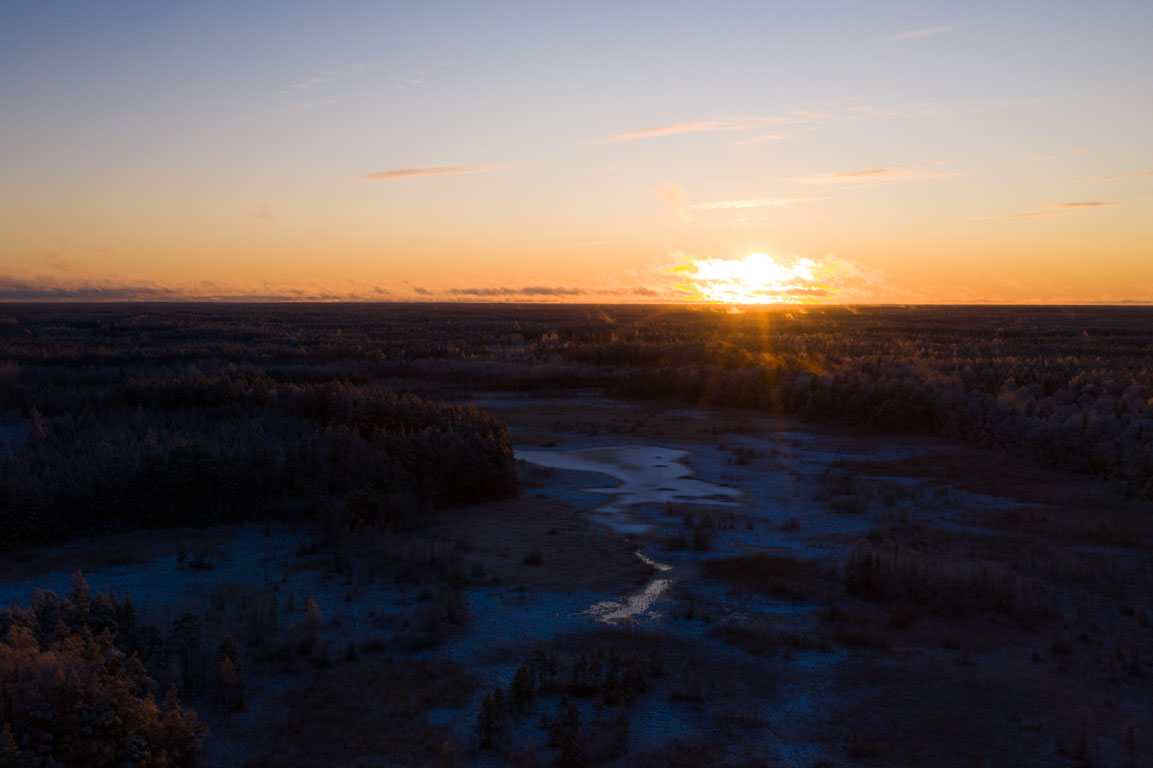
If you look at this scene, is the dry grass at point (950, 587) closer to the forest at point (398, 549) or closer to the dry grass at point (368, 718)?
the forest at point (398, 549)

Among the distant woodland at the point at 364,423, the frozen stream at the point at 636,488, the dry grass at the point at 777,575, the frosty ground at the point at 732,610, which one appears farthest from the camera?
the distant woodland at the point at 364,423

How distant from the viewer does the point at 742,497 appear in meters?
14.7

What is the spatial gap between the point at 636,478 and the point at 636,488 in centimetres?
101

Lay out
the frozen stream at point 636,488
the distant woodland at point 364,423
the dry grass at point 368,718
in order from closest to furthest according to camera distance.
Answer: the dry grass at point 368,718 < the frozen stream at point 636,488 < the distant woodland at point 364,423

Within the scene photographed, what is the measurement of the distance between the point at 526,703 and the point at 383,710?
1.06 m

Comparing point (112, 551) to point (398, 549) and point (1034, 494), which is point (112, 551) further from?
point (1034, 494)

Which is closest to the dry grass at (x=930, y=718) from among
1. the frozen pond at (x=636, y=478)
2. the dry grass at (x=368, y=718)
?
the dry grass at (x=368, y=718)

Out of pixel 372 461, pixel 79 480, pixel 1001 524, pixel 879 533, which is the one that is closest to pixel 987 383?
pixel 1001 524

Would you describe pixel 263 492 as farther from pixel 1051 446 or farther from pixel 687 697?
pixel 1051 446

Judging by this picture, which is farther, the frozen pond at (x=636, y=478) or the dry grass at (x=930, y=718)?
the frozen pond at (x=636, y=478)

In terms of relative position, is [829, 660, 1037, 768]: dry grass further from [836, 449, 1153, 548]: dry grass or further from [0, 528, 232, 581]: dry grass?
[0, 528, 232, 581]: dry grass

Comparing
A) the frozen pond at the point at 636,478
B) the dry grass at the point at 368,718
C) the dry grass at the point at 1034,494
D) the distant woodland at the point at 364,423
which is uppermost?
the distant woodland at the point at 364,423

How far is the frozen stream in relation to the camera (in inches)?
357

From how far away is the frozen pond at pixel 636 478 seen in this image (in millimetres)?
13662
